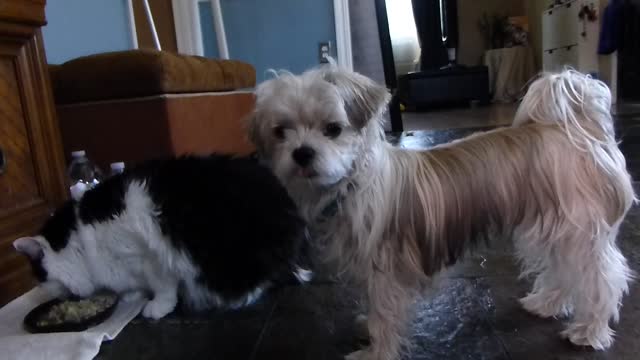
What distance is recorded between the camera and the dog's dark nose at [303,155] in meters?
1.20

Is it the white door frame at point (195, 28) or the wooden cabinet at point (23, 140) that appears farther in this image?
the white door frame at point (195, 28)

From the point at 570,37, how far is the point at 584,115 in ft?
25.4

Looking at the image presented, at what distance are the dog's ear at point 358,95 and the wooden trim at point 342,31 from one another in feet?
10.3

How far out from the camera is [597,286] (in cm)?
127

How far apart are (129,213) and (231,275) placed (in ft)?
1.13

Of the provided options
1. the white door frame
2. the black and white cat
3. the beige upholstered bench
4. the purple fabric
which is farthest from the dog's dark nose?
the purple fabric

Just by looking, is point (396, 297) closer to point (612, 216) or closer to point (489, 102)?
point (612, 216)

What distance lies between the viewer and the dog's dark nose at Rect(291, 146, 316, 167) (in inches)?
47.3

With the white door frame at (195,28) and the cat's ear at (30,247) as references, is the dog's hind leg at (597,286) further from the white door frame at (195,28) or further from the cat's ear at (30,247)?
the white door frame at (195,28)

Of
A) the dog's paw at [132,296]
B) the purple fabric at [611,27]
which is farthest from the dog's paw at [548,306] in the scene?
the purple fabric at [611,27]

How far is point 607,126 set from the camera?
4.21 feet

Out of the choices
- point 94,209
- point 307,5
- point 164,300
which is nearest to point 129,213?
point 94,209

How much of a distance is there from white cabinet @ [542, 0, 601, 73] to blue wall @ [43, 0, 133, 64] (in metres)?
5.48

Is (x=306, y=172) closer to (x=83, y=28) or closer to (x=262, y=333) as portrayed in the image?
(x=262, y=333)
